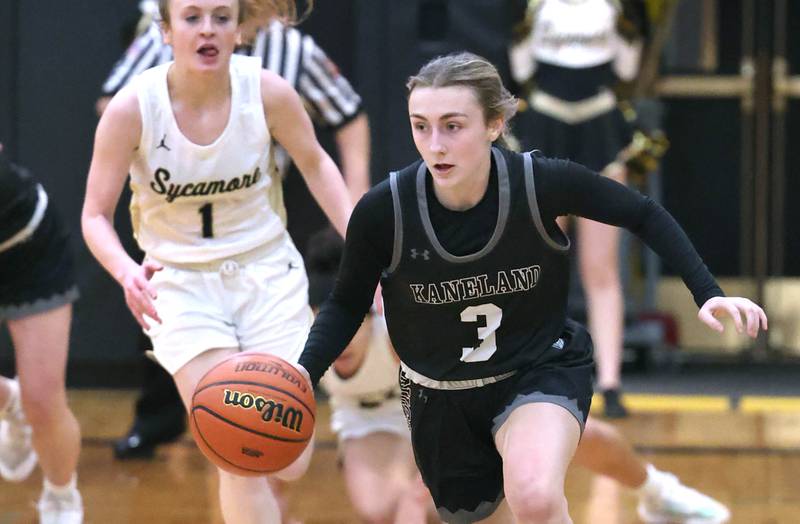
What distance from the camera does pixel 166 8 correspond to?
4.09 m

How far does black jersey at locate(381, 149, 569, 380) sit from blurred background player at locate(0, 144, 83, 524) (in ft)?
4.76

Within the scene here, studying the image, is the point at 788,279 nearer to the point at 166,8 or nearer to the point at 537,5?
the point at 537,5

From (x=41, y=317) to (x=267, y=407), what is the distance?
1.49 m

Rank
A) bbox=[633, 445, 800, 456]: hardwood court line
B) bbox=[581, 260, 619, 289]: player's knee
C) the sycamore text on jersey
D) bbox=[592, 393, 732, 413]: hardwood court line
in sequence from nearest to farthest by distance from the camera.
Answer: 1. the sycamore text on jersey
2. bbox=[633, 445, 800, 456]: hardwood court line
3. bbox=[581, 260, 619, 289]: player's knee
4. bbox=[592, 393, 732, 413]: hardwood court line

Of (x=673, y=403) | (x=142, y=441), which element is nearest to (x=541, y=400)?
(x=142, y=441)

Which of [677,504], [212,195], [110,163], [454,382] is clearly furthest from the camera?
[677,504]

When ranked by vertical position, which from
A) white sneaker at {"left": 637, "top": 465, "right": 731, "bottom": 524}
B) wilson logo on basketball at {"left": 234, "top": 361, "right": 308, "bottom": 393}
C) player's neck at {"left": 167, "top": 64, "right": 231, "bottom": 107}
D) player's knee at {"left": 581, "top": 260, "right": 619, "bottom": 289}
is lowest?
white sneaker at {"left": 637, "top": 465, "right": 731, "bottom": 524}

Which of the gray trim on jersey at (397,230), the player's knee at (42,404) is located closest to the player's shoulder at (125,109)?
the gray trim on jersey at (397,230)

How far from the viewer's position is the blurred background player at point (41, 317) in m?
4.71

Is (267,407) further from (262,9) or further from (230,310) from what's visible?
(262,9)

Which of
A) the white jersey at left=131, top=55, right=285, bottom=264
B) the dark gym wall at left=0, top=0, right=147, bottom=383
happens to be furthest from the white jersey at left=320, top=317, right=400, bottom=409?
the dark gym wall at left=0, top=0, right=147, bottom=383

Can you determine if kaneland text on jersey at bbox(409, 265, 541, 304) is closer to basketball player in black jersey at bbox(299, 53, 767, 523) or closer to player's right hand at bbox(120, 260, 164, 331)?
basketball player in black jersey at bbox(299, 53, 767, 523)

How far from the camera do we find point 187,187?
4.16m

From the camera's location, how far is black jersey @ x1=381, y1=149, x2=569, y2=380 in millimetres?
3641
